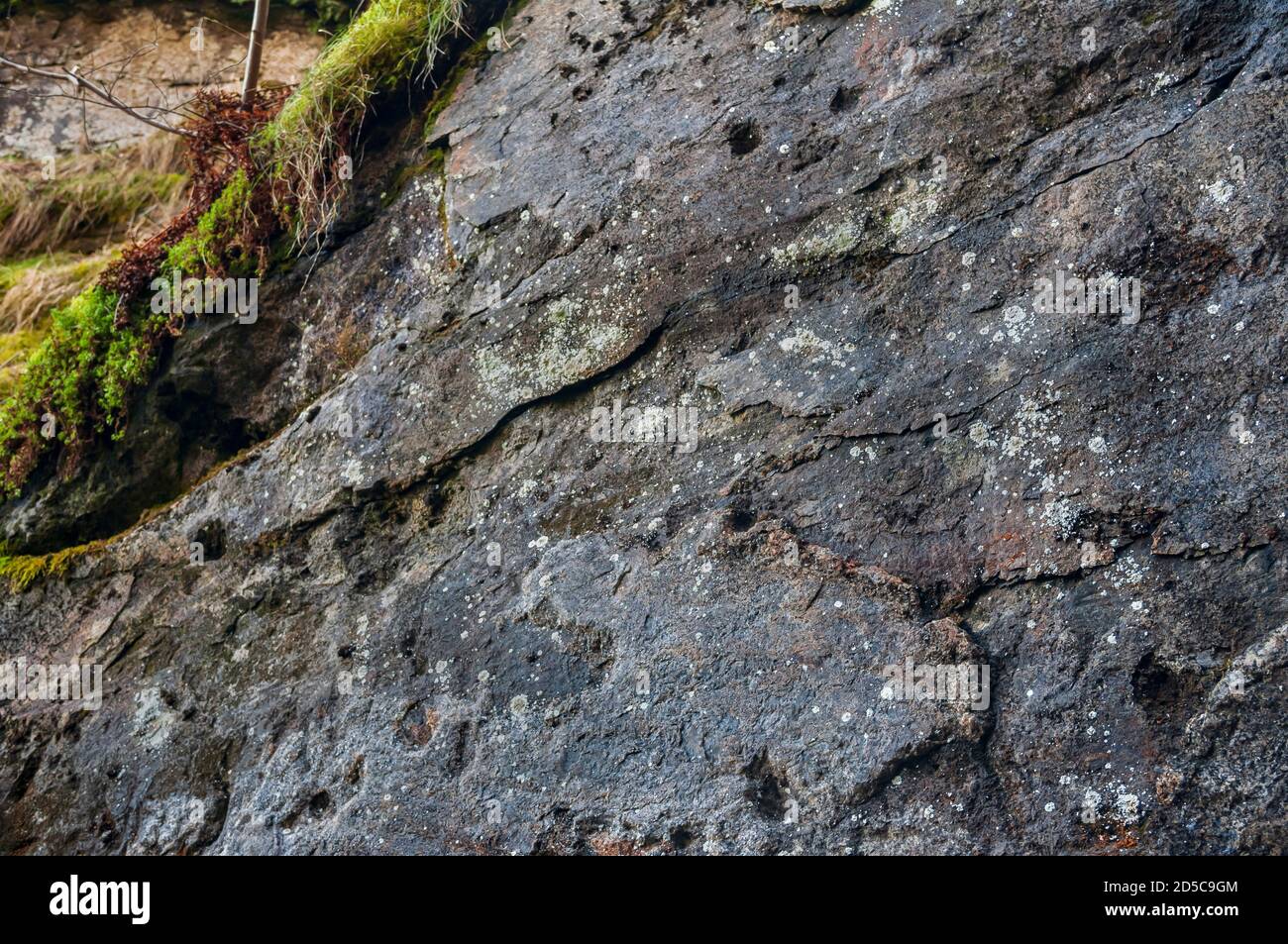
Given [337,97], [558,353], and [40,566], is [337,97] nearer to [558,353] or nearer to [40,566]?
[558,353]

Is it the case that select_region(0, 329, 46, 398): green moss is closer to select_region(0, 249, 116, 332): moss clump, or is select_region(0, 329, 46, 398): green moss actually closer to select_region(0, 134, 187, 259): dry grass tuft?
select_region(0, 249, 116, 332): moss clump

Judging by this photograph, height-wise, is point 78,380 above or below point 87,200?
below

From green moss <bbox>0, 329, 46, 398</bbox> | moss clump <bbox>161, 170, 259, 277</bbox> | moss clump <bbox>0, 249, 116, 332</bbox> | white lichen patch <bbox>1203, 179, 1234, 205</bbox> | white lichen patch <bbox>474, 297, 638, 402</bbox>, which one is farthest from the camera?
moss clump <bbox>0, 249, 116, 332</bbox>

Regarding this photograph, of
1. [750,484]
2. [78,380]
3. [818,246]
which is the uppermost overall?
[78,380]

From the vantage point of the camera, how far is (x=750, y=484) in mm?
4438

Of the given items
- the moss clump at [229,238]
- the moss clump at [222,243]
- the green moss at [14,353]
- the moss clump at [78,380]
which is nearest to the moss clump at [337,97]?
the moss clump at [229,238]

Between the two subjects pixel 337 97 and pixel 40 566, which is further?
pixel 337 97

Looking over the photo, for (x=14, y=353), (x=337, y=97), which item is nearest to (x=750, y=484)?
(x=337, y=97)

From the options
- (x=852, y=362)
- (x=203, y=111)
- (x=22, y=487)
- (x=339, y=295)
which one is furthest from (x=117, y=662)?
(x=852, y=362)

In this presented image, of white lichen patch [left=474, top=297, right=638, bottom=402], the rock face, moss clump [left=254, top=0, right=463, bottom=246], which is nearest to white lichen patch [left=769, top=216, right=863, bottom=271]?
the rock face

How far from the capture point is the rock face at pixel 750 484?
12.3 ft

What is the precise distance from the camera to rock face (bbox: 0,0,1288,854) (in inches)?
148

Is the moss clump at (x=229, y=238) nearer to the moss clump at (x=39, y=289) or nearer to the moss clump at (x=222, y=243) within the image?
the moss clump at (x=222, y=243)

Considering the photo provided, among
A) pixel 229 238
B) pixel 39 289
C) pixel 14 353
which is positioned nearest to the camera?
pixel 229 238
